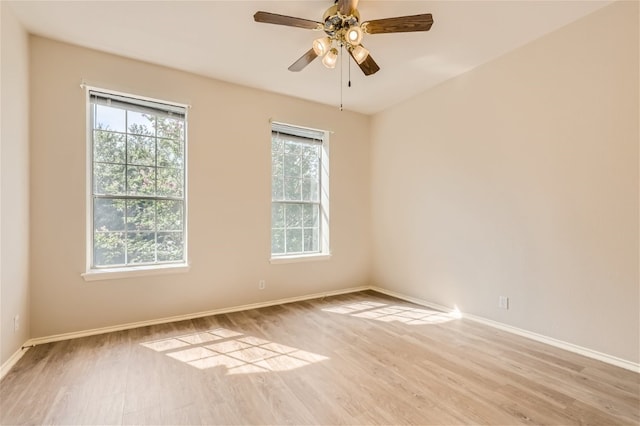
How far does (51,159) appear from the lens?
283cm

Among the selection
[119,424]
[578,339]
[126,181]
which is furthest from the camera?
[126,181]

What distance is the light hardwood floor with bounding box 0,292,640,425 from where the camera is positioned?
1.81m

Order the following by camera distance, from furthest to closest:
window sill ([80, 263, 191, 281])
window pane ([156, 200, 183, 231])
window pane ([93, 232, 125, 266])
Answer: window pane ([156, 200, 183, 231]) → window pane ([93, 232, 125, 266]) → window sill ([80, 263, 191, 281])

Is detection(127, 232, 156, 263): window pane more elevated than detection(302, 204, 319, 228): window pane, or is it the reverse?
detection(302, 204, 319, 228): window pane

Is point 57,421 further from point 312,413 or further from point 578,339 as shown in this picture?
point 578,339

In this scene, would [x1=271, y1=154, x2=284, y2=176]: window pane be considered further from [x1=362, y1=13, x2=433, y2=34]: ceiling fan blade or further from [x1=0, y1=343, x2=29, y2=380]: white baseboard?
[x1=0, y1=343, x2=29, y2=380]: white baseboard

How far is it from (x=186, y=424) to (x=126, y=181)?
2561mm

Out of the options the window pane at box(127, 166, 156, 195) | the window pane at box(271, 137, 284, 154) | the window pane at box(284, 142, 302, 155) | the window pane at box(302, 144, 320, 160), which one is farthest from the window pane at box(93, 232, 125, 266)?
the window pane at box(302, 144, 320, 160)

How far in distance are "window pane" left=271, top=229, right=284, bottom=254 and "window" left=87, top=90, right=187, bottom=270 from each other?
116 cm

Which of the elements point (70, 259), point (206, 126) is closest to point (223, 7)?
point (206, 126)

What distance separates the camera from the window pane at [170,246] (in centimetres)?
343

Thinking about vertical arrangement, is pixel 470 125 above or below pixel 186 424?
above

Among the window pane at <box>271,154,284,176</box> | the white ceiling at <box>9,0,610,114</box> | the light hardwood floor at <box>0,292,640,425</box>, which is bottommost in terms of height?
the light hardwood floor at <box>0,292,640,425</box>

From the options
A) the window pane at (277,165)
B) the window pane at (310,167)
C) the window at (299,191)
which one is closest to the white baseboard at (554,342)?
the window at (299,191)
